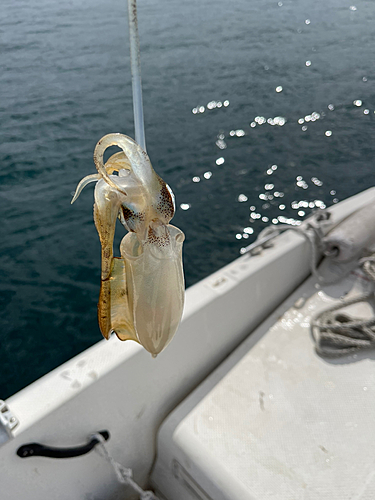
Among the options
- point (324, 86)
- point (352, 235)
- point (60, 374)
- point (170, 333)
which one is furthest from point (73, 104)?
point (170, 333)

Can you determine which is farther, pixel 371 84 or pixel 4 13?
pixel 4 13

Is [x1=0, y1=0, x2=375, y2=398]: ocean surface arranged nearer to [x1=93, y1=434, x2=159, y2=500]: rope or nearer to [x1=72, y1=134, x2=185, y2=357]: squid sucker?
[x1=93, y1=434, x2=159, y2=500]: rope

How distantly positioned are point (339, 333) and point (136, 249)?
253 cm

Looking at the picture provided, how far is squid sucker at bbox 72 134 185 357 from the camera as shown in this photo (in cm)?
63

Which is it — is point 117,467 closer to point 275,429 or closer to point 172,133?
point 275,429

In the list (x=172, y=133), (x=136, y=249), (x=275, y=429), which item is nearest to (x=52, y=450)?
(x=275, y=429)

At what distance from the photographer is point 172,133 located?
266 inches

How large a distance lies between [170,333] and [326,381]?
7.20 feet

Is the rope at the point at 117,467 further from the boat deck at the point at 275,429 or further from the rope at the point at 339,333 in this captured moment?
the rope at the point at 339,333

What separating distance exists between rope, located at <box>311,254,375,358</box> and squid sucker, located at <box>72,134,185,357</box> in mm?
2327

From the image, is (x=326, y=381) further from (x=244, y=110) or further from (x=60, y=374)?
(x=244, y=110)

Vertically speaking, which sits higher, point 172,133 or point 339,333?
point 172,133

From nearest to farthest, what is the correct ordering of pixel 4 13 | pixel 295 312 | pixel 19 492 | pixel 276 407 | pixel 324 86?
pixel 19 492 < pixel 276 407 < pixel 295 312 < pixel 324 86 < pixel 4 13

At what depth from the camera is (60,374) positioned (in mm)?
2049
